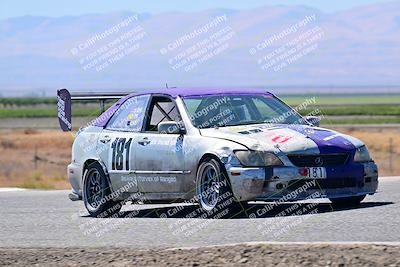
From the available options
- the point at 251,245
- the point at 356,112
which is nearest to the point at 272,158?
the point at 251,245

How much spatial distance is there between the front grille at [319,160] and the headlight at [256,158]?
19 cm

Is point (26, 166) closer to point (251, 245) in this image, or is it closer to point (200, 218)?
point (200, 218)

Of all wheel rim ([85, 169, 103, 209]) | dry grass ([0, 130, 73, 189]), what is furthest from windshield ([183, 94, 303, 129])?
dry grass ([0, 130, 73, 189])

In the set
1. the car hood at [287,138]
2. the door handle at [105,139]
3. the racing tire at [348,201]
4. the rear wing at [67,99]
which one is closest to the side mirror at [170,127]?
the car hood at [287,138]

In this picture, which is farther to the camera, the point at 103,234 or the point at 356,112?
the point at 356,112

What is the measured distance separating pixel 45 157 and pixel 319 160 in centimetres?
3384

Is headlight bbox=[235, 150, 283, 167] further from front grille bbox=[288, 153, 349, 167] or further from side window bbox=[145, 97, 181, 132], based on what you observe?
side window bbox=[145, 97, 181, 132]

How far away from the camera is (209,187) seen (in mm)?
12602

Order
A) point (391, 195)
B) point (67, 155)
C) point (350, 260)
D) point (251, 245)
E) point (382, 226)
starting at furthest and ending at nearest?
point (67, 155) → point (391, 195) → point (382, 226) → point (251, 245) → point (350, 260)

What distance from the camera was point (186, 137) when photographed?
1302 centimetres

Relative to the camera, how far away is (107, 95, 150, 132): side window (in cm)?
1398

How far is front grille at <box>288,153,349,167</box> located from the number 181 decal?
88.2 inches

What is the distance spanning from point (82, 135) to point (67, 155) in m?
31.6

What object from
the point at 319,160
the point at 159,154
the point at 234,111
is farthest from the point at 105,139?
the point at 319,160
